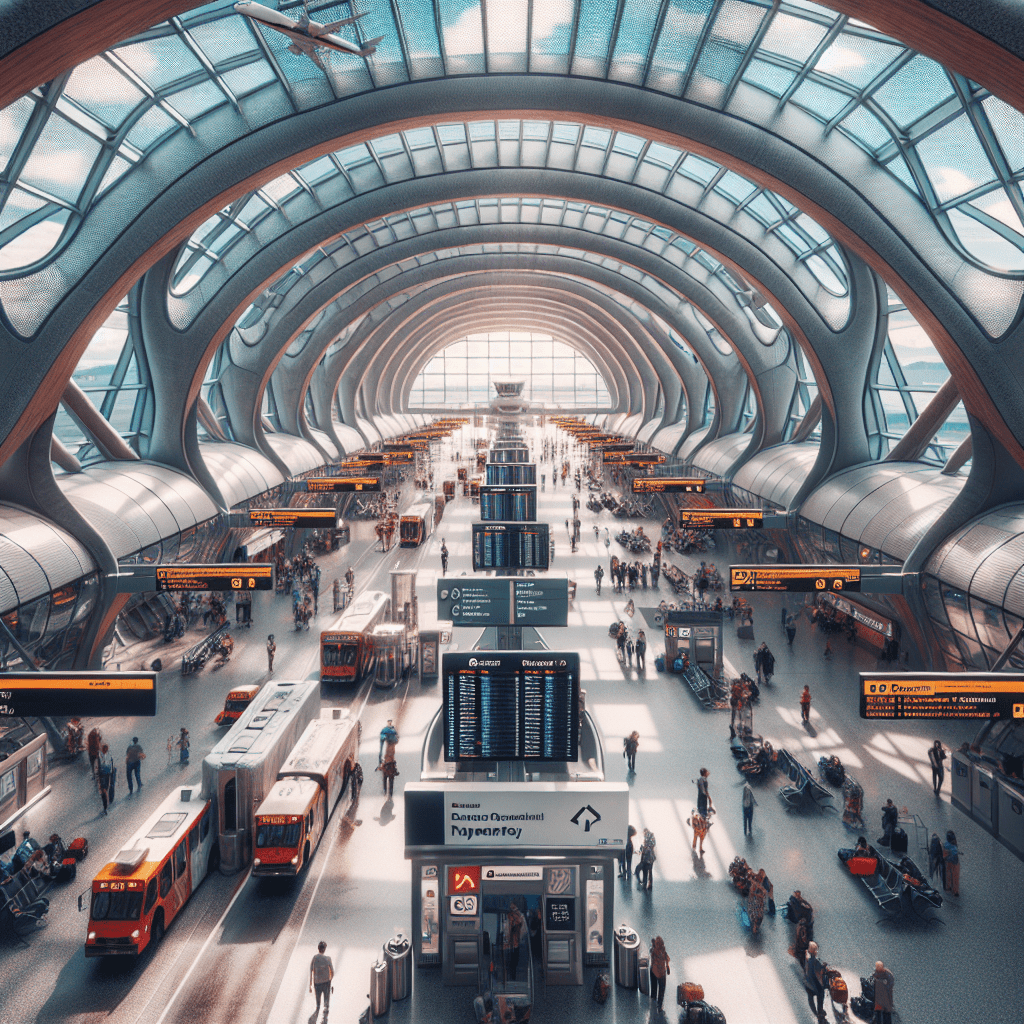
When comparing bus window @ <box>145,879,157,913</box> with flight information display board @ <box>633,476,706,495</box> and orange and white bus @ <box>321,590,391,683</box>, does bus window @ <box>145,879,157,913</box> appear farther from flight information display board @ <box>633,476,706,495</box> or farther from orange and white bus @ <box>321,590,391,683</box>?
flight information display board @ <box>633,476,706,495</box>

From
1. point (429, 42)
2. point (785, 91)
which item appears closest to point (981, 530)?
point (785, 91)

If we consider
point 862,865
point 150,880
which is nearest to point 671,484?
point 862,865

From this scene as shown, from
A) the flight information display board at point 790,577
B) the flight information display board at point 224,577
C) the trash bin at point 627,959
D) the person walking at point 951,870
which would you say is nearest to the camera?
the trash bin at point 627,959

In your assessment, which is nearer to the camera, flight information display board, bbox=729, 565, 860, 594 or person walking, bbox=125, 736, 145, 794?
person walking, bbox=125, 736, 145, 794

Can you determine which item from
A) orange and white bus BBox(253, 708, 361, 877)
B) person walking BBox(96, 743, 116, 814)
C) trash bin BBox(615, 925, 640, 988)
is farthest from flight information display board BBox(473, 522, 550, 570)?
trash bin BBox(615, 925, 640, 988)

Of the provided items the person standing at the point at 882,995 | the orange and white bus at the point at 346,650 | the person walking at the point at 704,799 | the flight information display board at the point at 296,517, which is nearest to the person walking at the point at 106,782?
the orange and white bus at the point at 346,650

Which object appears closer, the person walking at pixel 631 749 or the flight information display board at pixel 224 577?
the person walking at pixel 631 749

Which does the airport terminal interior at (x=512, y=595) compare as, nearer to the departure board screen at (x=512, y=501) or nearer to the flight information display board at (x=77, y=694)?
the flight information display board at (x=77, y=694)

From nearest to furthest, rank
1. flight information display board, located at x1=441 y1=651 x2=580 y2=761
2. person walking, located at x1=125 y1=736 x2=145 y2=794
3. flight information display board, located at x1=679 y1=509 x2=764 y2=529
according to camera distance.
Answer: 1. flight information display board, located at x1=441 y1=651 x2=580 y2=761
2. person walking, located at x1=125 y1=736 x2=145 y2=794
3. flight information display board, located at x1=679 y1=509 x2=764 y2=529
